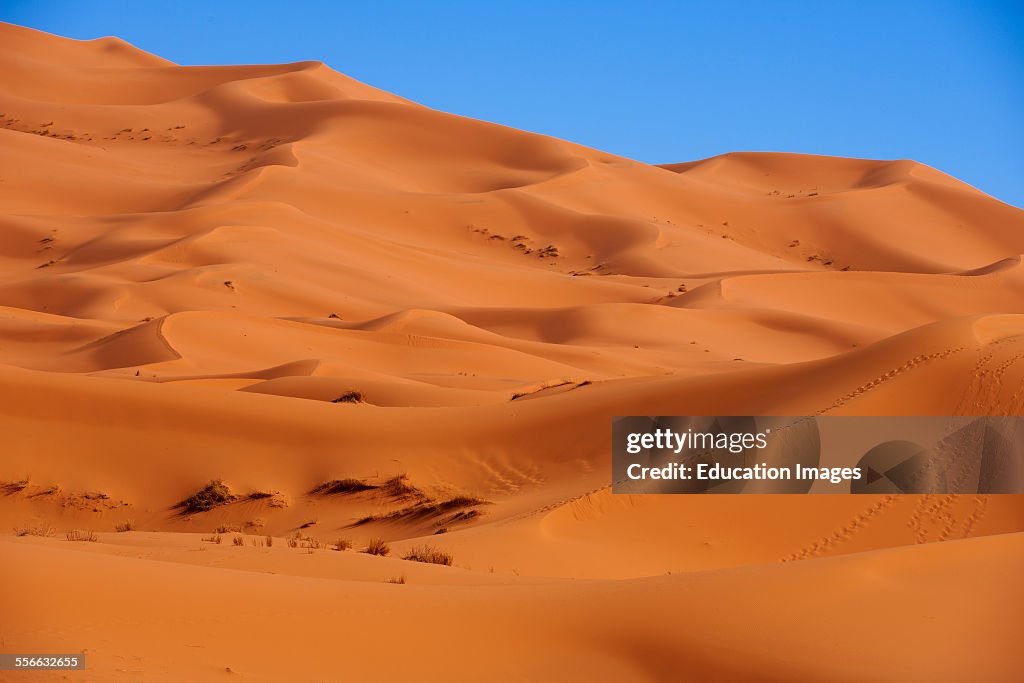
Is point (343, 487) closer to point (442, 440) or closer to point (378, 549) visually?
point (442, 440)

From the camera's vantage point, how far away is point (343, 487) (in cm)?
1451

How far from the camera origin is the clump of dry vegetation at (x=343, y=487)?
1443cm

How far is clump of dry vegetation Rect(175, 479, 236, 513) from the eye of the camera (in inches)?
552

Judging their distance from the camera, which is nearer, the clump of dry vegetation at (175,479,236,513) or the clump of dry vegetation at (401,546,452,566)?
the clump of dry vegetation at (401,546,452,566)

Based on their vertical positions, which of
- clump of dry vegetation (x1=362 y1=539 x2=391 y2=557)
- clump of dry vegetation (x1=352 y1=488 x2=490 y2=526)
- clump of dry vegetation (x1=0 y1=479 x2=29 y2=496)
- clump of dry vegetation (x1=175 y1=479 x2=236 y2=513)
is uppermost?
clump of dry vegetation (x1=0 y1=479 x2=29 y2=496)

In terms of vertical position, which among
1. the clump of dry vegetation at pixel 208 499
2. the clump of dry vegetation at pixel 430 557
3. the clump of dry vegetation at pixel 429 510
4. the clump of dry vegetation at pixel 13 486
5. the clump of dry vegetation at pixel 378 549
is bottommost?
the clump of dry vegetation at pixel 430 557

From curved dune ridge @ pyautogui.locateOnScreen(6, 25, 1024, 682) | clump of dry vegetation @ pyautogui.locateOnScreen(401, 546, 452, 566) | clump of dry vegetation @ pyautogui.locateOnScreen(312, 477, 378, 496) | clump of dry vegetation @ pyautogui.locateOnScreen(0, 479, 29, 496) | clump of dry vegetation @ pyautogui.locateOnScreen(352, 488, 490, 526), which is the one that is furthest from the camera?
clump of dry vegetation @ pyautogui.locateOnScreen(312, 477, 378, 496)

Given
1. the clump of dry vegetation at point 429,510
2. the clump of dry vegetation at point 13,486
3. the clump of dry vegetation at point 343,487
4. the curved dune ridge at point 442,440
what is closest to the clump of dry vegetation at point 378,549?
the curved dune ridge at point 442,440

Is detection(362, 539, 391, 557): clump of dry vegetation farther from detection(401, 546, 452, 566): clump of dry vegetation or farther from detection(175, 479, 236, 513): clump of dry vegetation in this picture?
detection(175, 479, 236, 513): clump of dry vegetation

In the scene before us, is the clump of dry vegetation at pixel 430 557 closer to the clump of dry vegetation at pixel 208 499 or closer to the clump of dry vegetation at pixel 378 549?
the clump of dry vegetation at pixel 378 549

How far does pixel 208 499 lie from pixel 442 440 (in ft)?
11.3

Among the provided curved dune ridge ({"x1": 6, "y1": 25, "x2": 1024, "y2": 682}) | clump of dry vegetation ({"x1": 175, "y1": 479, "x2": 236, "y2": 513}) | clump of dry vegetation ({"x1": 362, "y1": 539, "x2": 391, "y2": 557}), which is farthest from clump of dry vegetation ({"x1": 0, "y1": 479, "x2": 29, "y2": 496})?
clump of dry vegetation ({"x1": 362, "y1": 539, "x2": 391, "y2": 557})

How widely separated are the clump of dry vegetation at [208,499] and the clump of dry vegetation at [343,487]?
3.81ft

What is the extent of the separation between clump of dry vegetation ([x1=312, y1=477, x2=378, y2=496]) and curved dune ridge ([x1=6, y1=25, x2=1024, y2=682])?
0.25ft
